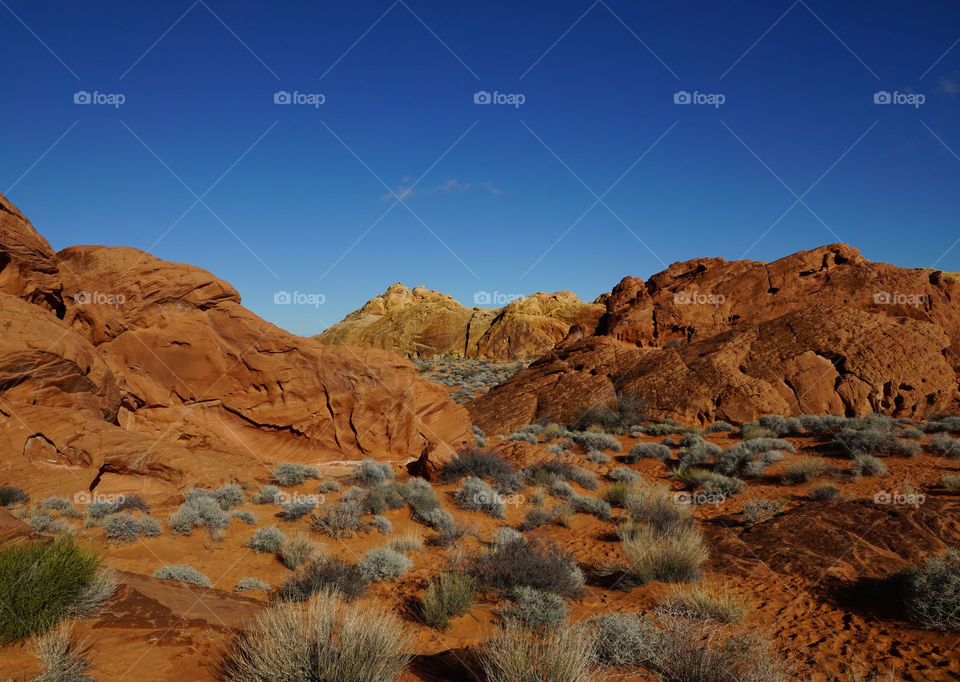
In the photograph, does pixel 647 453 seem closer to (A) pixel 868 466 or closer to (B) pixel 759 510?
(A) pixel 868 466

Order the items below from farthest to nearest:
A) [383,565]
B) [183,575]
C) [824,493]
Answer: [824,493] → [383,565] → [183,575]

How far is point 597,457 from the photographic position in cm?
1503

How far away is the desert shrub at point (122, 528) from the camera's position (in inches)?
296

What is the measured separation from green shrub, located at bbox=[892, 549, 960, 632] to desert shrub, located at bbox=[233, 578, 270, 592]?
7.53 metres

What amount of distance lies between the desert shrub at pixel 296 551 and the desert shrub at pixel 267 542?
114 mm

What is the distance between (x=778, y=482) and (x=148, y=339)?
1563 cm

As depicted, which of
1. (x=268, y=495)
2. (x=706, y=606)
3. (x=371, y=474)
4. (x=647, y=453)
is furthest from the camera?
(x=647, y=453)

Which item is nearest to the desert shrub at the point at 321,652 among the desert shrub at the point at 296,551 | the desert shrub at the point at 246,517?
the desert shrub at the point at 296,551

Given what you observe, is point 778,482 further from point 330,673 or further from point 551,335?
point 551,335

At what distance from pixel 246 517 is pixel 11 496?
3.55 metres

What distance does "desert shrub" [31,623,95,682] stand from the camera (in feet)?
10.1

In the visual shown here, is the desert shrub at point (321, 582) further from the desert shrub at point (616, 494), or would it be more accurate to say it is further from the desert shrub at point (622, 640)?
the desert shrub at point (616, 494)

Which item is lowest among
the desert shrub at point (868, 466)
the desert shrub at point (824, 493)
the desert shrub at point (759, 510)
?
the desert shrub at point (759, 510)

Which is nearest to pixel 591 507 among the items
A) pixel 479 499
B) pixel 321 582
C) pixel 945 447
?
pixel 479 499
